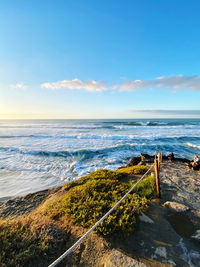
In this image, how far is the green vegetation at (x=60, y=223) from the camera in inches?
85.2

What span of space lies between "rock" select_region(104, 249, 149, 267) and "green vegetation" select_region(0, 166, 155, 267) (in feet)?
1.25

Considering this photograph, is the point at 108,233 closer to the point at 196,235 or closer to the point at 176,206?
the point at 196,235

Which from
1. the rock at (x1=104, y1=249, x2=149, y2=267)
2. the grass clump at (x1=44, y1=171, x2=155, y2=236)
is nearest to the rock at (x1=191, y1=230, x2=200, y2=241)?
the grass clump at (x1=44, y1=171, x2=155, y2=236)

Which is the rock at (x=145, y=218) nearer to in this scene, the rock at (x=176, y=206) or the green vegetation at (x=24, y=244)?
the rock at (x=176, y=206)

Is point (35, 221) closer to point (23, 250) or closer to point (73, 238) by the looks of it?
point (23, 250)

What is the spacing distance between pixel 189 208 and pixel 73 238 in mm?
3174

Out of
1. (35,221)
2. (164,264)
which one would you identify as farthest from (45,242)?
(164,264)

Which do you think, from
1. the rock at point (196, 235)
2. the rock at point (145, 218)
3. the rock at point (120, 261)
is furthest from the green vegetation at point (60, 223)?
the rock at point (196, 235)

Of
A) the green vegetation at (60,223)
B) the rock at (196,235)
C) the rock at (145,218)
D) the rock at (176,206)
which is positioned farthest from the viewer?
the rock at (176,206)

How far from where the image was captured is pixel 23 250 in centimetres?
219

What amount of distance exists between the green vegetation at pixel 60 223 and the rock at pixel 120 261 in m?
0.38

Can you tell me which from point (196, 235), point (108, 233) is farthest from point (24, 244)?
point (196, 235)

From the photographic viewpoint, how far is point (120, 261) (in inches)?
84.7

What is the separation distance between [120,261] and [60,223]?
1.58 meters
